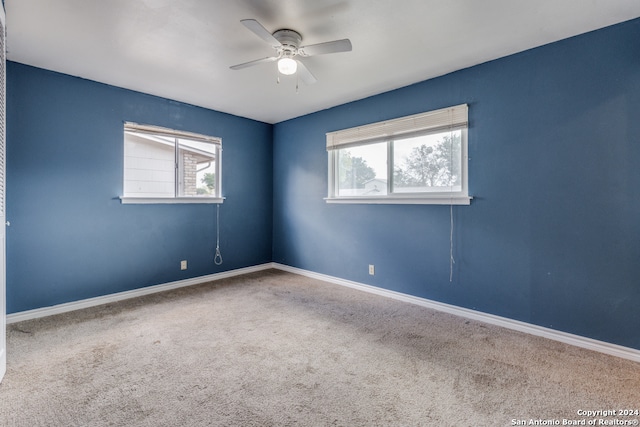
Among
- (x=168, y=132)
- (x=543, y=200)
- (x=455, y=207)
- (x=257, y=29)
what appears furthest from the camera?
(x=168, y=132)

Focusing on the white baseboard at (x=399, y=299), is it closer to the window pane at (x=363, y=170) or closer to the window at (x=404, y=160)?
the window at (x=404, y=160)

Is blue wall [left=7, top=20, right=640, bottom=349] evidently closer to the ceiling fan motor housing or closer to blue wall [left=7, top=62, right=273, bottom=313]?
blue wall [left=7, top=62, right=273, bottom=313]

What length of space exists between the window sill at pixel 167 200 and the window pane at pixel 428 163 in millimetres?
2556

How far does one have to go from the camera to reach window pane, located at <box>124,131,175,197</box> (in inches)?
141

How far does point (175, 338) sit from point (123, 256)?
5.23ft

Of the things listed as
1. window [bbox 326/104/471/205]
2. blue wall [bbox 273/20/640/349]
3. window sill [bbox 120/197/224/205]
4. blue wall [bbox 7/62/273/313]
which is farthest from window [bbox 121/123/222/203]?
blue wall [bbox 273/20/640/349]

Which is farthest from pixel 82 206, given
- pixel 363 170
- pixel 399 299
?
pixel 399 299

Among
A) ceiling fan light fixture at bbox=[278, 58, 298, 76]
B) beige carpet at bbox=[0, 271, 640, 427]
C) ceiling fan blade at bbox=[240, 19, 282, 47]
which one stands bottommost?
beige carpet at bbox=[0, 271, 640, 427]

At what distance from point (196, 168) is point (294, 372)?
321cm

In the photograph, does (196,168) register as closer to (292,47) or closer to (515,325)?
(292,47)

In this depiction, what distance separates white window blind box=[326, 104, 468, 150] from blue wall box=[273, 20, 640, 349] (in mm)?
100

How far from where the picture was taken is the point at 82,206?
320cm

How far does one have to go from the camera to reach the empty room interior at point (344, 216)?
73.5 inches

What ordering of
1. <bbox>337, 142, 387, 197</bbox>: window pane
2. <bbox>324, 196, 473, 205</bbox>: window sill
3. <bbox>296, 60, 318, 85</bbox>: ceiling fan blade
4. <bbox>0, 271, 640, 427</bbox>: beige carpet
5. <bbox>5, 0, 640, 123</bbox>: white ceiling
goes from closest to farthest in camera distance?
<bbox>0, 271, 640, 427</bbox>: beige carpet
<bbox>5, 0, 640, 123</bbox>: white ceiling
<bbox>296, 60, 318, 85</bbox>: ceiling fan blade
<bbox>324, 196, 473, 205</bbox>: window sill
<bbox>337, 142, 387, 197</bbox>: window pane
